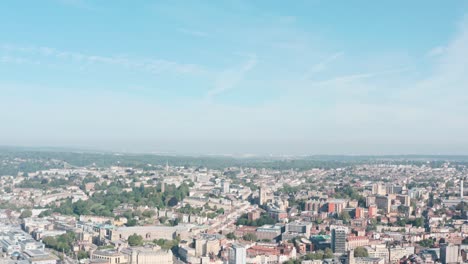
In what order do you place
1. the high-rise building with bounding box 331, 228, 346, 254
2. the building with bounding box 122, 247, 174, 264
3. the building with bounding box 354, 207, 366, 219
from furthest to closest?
the building with bounding box 354, 207, 366, 219
the high-rise building with bounding box 331, 228, 346, 254
the building with bounding box 122, 247, 174, 264

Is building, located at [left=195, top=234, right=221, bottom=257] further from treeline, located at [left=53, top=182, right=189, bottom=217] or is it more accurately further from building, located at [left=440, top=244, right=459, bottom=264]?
treeline, located at [left=53, top=182, right=189, bottom=217]

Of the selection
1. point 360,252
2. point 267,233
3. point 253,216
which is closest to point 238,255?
point 360,252

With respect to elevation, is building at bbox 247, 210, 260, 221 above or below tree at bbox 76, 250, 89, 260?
above

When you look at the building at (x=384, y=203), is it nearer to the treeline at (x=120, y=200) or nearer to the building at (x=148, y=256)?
the treeline at (x=120, y=200)

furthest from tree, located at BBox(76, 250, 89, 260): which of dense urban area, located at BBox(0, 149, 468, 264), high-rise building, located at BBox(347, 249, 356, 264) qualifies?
high-rise building, located at BBox(347, 249, 356, 264)

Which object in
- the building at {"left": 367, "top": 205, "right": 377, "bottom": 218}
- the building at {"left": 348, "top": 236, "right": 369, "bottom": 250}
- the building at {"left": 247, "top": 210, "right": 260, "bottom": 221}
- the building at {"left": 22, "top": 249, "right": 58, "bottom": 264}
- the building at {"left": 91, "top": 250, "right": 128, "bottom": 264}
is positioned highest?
the building at {"left": 367, "top": 205, "right": 377, "bottom": 218}

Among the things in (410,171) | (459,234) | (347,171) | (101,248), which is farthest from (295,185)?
(101,248)

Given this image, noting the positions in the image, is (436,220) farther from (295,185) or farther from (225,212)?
(295,185)

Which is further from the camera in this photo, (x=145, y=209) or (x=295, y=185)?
(x=295, y=185)
